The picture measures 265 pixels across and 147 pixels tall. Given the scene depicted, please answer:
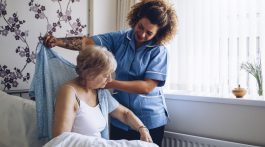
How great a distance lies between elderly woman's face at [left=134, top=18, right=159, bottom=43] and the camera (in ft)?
5.91

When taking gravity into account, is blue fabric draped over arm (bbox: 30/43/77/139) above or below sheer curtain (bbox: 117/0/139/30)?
below

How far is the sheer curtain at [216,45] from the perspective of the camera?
2111 millimetres

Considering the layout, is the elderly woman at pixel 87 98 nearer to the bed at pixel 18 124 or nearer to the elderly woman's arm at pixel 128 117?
the elderly woman's arm at pixel 128 117

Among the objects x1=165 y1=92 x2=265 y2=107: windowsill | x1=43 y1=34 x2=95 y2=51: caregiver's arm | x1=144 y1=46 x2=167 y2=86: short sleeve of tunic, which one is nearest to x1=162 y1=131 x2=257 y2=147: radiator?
x1=165 y1=92 x2=265 y2=107: windowsill

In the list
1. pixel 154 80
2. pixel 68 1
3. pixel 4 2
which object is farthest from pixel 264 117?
pixel 4 2

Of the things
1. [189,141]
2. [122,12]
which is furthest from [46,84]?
[122,12]

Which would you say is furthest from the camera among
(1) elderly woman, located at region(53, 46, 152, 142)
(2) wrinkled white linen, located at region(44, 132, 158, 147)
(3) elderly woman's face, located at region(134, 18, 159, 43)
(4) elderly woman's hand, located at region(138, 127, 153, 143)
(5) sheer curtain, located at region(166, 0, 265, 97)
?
(5) sheer curtain, located at region(166, 0, 265, 97)

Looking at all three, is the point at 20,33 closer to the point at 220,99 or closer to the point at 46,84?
the point at 46,84

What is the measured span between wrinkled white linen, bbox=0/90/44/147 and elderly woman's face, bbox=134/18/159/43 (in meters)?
0.72

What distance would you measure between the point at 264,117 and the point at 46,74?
133 cm

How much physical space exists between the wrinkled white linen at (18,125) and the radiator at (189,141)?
3.43ft

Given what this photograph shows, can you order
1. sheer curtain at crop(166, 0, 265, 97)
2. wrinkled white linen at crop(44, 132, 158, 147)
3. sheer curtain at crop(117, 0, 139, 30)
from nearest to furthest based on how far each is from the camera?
wrinkled white linen at crop(44, 132, 158, 147) → sheer curtain at crop(166, 0, 265, 97) → sheer curtain at crop(117, 0, 139, 30)

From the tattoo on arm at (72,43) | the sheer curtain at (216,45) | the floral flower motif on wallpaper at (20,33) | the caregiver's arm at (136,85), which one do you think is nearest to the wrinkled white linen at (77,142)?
the caregiver's arm at (136,85)

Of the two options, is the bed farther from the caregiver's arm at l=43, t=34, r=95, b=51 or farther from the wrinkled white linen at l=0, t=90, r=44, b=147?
the caregiver's arm at l=43, t=34, r=95, b=51
